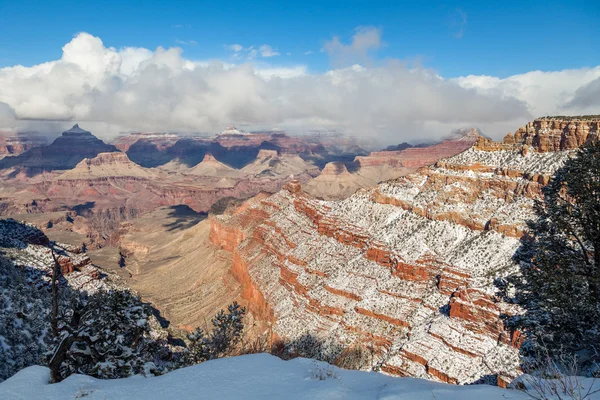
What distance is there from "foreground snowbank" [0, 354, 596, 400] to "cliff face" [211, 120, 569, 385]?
21.7 metres

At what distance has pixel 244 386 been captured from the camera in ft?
26.1

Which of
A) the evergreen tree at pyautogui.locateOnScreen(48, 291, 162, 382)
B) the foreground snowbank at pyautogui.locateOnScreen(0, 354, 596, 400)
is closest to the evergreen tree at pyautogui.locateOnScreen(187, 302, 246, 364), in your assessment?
the evergreen tree at pyautogui.locateOnScreen(48, 291, 162, 382)

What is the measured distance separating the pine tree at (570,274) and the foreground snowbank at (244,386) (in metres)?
6.95

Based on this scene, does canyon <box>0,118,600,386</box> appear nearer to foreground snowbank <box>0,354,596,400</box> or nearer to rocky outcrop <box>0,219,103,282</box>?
rocky outcrop <box>0,219,103,282</box>

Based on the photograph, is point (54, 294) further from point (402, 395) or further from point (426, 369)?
point (426, 369)

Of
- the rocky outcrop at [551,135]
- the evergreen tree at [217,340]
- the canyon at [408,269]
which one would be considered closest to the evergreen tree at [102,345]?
the evergreen tree at [217,340]

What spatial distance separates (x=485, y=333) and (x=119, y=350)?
101 feet

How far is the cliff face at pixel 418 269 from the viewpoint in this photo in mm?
31031

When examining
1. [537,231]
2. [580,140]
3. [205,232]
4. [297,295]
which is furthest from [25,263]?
[580,140]

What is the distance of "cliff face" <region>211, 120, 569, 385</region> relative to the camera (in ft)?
102

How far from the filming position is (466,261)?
126 feet

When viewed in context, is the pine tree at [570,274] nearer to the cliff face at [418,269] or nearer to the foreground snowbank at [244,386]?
the foreground snowbank at [244,386]

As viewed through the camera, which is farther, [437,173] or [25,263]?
[25,263]

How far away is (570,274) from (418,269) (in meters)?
27.9
